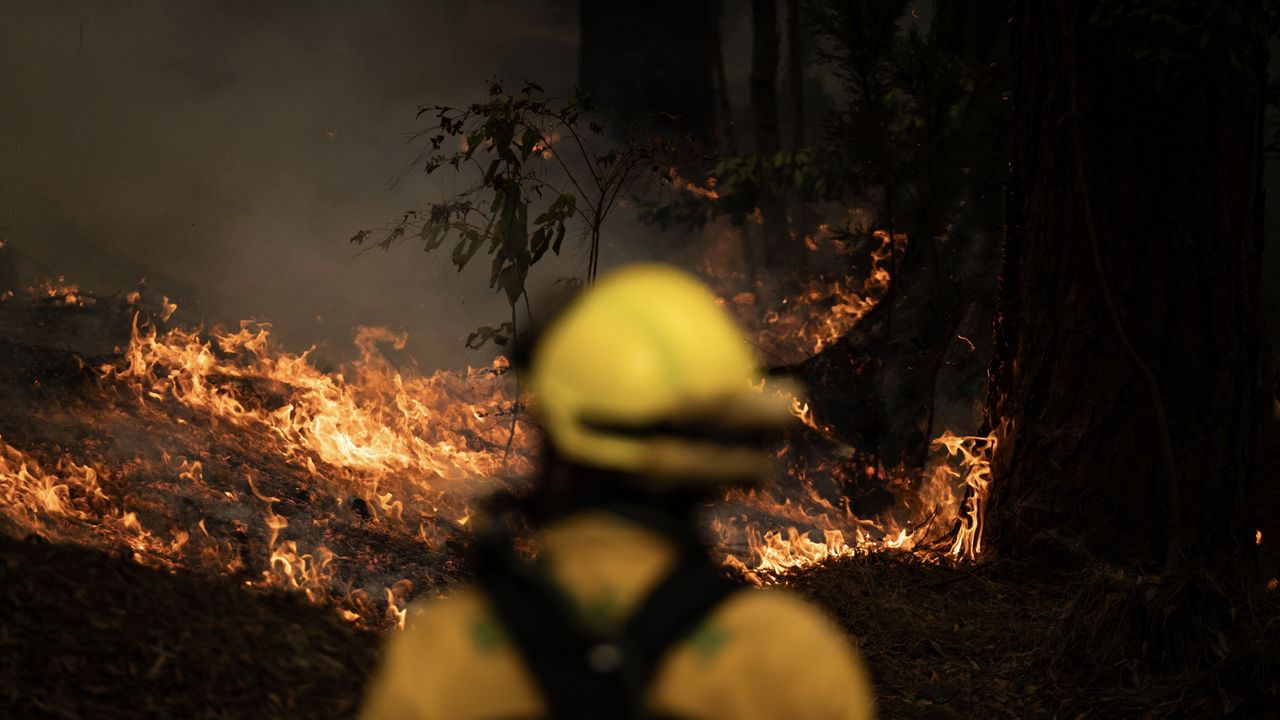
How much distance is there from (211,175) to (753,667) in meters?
8.51

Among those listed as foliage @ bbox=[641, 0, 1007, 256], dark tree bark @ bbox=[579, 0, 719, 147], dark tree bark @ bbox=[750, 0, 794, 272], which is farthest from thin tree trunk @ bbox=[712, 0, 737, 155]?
foliage @ bbox=[641, 0, 1007, 256]

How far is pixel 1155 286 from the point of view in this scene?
115 inches

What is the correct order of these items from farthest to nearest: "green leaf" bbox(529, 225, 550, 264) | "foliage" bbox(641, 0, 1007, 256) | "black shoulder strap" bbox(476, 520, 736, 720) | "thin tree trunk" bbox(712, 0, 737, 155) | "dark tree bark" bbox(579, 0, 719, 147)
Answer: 1. "dark tree bark" bbox(579, 0, 719, 147)
2. "thin tree trunk" bbox(712, 0, 737, 155)
3. "foliage" bbox(641, 0, 1007, 256)
4. "green leaf" bbox(529, 225, 550, 264)
5. "black shoulder strap" bbox(476, 520, 736, 720)

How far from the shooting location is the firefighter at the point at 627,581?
4.05 ft

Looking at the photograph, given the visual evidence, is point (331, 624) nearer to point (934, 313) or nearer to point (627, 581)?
point (627, 581)

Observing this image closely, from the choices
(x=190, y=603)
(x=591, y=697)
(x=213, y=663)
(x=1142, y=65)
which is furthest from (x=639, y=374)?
(x=1142, y=65)

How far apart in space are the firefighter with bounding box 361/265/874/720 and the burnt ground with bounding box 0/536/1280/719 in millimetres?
411

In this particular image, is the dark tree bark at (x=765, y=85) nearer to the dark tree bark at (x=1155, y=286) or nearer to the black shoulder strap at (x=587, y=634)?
the dark tree bark at (x=1155, y=286)

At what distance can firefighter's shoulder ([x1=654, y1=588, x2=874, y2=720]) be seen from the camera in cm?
125

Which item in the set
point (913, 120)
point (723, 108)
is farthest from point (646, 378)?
point (723, 108)

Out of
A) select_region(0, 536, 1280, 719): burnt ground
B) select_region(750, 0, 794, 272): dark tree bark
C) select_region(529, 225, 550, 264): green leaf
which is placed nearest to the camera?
select_region(0, 536, 1280, 719): burnt ground

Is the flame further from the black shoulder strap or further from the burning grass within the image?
the black shoulder strap

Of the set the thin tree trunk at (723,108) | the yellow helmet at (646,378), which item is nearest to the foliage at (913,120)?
the thin tree trunk at (723,108)

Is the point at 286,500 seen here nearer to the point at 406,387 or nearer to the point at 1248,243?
the point at 406,387
